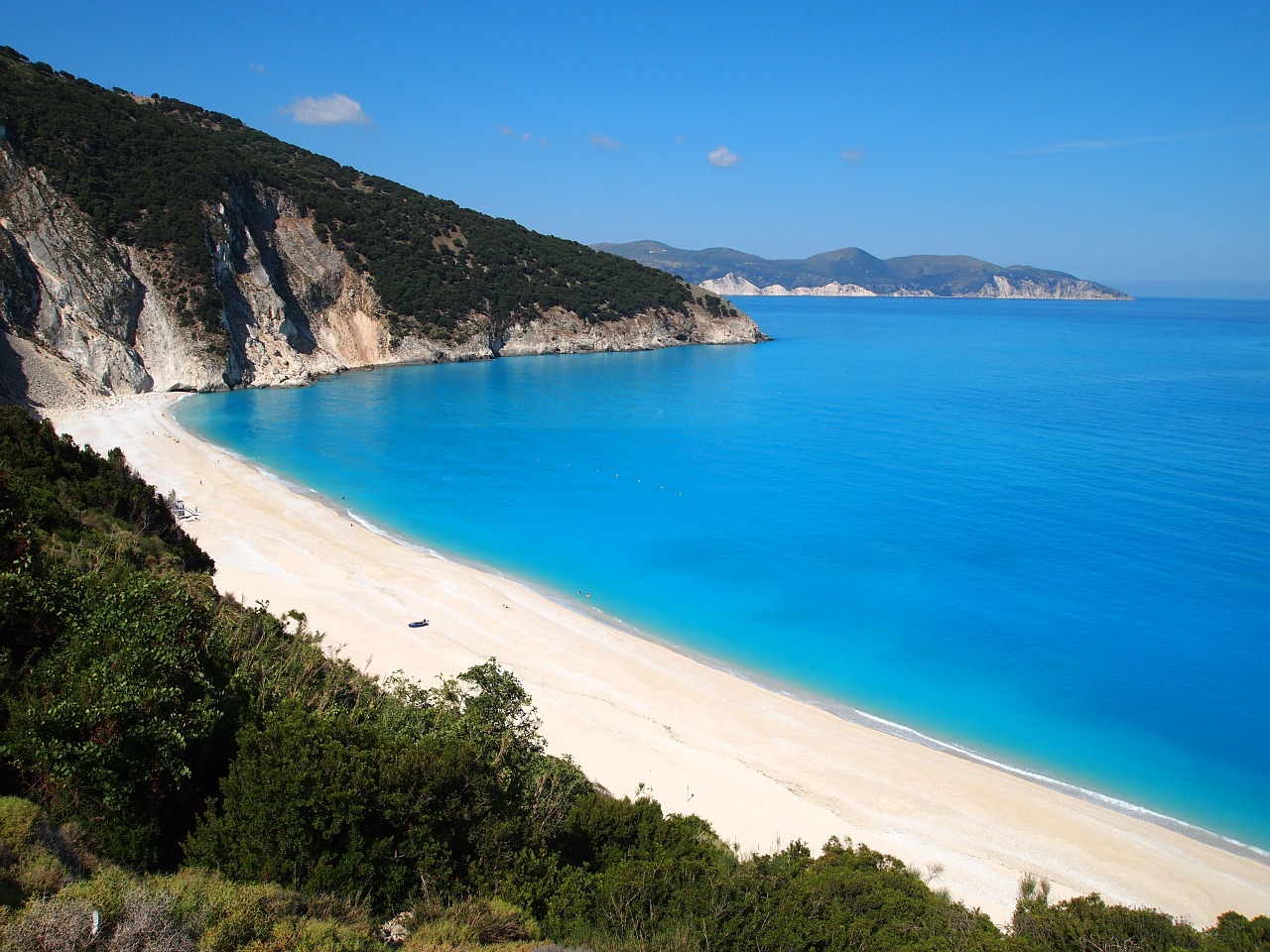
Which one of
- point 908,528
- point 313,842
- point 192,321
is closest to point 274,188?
point 192,321

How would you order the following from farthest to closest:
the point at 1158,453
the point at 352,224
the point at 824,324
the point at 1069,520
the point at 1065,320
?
the point at 1065,320, the point at 824,324, the point at 352,224, the point at 1158,453, the point at 1069,520

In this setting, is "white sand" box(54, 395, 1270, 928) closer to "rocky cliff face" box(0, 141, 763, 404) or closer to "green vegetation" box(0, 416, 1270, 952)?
"green vegetation" box(0, 416, 1270, 952)

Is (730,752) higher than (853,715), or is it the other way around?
(730,752)

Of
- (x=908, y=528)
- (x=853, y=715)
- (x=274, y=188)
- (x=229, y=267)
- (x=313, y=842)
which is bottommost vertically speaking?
(x=853, y=715)

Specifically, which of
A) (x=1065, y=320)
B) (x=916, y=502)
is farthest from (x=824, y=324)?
(x=916, y=502)

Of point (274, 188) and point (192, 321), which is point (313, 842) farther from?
point (274, 188)

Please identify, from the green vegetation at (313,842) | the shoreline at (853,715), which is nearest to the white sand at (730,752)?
the shoreline at (853,715)

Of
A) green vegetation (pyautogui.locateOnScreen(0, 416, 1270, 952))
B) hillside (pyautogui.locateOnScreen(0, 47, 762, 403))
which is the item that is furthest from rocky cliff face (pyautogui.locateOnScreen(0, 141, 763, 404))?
green vegetation (pyautogui.locateOnScreen(0, 416, 1270, 952))

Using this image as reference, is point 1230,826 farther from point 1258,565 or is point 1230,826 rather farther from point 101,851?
point 101,851
